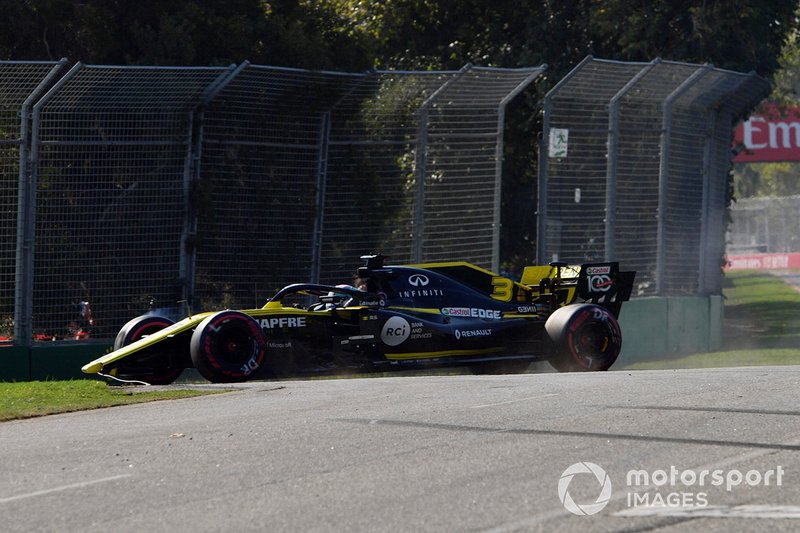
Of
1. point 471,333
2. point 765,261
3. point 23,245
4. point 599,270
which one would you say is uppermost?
point 765,261

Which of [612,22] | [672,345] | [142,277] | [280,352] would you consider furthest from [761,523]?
[612,22]

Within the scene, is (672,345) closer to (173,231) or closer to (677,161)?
(677,161)

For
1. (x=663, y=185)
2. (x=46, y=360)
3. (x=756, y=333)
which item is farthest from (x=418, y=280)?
(x=756, y=333)

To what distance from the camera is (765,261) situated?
7038cm

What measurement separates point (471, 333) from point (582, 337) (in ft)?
4.31

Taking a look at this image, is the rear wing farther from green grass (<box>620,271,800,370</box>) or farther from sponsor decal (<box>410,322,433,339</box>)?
green grass (<box>620,271,800,370</box>)

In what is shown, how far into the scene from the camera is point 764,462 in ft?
24.1

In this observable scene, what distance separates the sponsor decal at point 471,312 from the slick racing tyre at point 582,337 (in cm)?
61

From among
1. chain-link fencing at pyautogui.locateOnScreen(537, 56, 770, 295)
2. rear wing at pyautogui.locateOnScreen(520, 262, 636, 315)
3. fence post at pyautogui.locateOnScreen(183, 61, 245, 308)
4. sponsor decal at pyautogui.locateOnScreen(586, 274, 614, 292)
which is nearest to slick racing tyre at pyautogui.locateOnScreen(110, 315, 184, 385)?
fence post at pyautogui.locateOnScreen(183, 61, 245, 308)

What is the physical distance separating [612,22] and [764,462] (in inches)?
722

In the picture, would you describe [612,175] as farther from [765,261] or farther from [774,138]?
[765,261]

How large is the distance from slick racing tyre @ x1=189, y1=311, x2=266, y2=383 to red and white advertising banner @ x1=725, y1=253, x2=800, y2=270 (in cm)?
5841

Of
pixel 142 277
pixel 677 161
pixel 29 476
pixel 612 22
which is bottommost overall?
pixel 29 476

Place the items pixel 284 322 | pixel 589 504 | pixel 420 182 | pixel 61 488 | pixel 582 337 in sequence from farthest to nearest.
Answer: pixel 420 182 → pixel 582 337 → pixel 284 322 → pixel 61 488 → pixel 589 504
